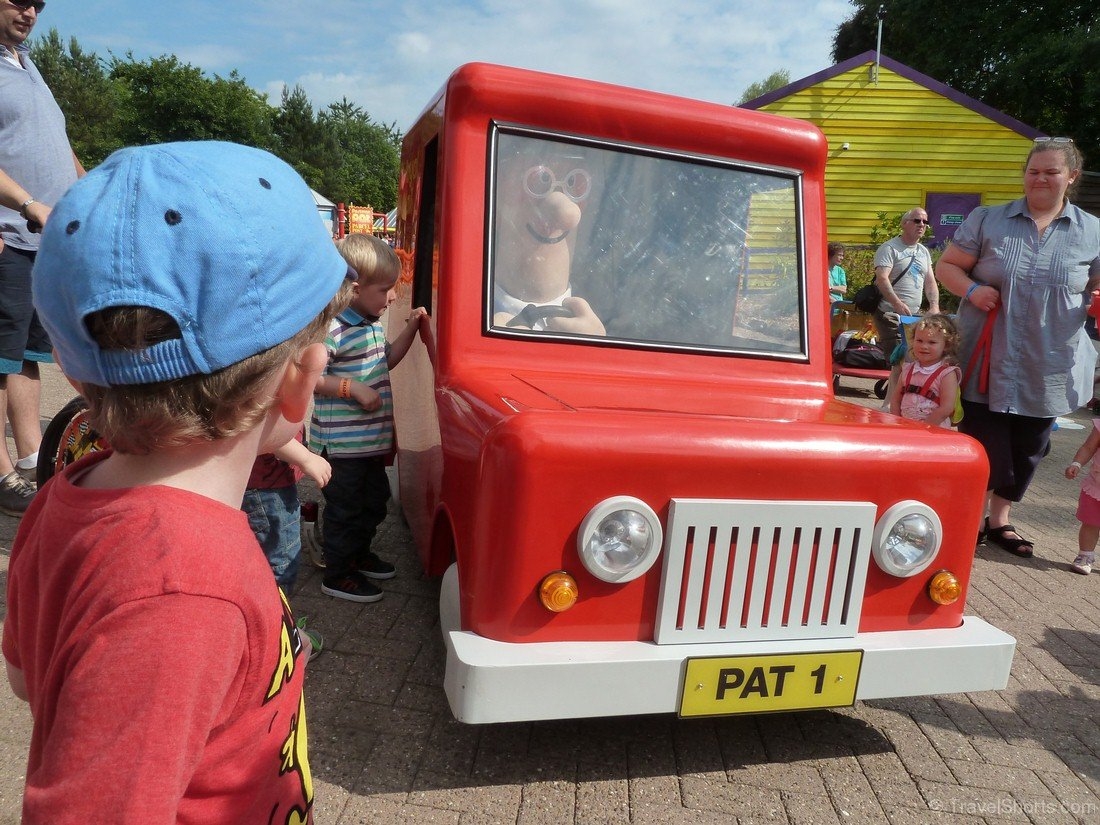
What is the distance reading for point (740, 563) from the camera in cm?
215

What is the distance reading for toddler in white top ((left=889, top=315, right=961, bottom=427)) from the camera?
4.41 metres

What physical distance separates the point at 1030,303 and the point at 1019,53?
22.0 metres

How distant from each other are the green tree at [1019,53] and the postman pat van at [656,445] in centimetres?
2135

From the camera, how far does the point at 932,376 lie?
447cm

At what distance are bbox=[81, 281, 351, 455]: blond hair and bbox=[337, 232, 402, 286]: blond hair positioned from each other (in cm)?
232

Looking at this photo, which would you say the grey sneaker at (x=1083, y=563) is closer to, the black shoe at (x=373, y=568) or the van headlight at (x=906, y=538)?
the van headlight at (x=906, y=538)

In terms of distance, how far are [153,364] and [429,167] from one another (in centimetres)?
266

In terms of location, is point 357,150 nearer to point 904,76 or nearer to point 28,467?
point 904,76

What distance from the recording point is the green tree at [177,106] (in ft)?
209

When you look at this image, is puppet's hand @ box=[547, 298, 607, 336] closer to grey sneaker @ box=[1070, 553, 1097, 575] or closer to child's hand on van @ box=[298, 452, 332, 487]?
child's hand on van @ box=[298, 452, 332, 487]

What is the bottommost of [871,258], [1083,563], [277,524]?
[1083,563]

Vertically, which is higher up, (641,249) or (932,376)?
(641,249)

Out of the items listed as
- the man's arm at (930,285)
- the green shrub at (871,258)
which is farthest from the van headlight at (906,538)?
the green shrub at (871,258)

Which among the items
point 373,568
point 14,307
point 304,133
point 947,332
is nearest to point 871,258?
point 947,332
